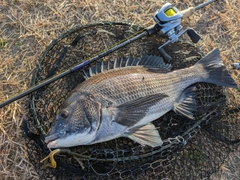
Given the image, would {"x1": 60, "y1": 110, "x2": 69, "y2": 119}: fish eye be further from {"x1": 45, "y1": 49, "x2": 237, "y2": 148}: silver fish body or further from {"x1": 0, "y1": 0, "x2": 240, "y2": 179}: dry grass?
{"x1": 0, "y1": 0, "x2": 240, "y2": 179}: dry grass

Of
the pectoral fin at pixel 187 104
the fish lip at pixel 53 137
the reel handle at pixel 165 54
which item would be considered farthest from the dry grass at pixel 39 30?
the pectoral fin at pixel 187 104

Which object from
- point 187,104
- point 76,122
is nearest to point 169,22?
point 187,104

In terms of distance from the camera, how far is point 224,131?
3.65 metres

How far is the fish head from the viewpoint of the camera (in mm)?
2820

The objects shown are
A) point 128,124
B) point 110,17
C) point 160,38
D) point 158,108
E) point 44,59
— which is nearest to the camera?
point 128,124

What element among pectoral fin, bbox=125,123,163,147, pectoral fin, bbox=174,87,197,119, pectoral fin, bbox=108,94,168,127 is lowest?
pectoral fin, bbox=174,87,197,119

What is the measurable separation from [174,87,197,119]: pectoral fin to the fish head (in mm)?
976

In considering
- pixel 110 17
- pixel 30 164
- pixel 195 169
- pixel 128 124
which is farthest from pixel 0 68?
pixel 195 169

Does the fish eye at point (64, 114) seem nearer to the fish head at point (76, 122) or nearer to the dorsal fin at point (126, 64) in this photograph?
the fish head at point (76, 122)

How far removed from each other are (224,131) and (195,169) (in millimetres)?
576

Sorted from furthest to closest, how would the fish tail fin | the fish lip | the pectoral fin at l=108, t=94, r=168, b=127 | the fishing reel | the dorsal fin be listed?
the fish tail fin
the fishing reel
the dorsal fin
the pectoral fin at l=108, t=94, r=168, b=127
the fish lip

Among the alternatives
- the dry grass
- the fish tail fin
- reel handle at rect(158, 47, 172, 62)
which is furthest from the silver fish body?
the dry grass

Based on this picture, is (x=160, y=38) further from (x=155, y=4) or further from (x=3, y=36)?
(x=3, y=36)

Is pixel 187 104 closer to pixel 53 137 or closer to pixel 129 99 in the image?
pixel 129 99
